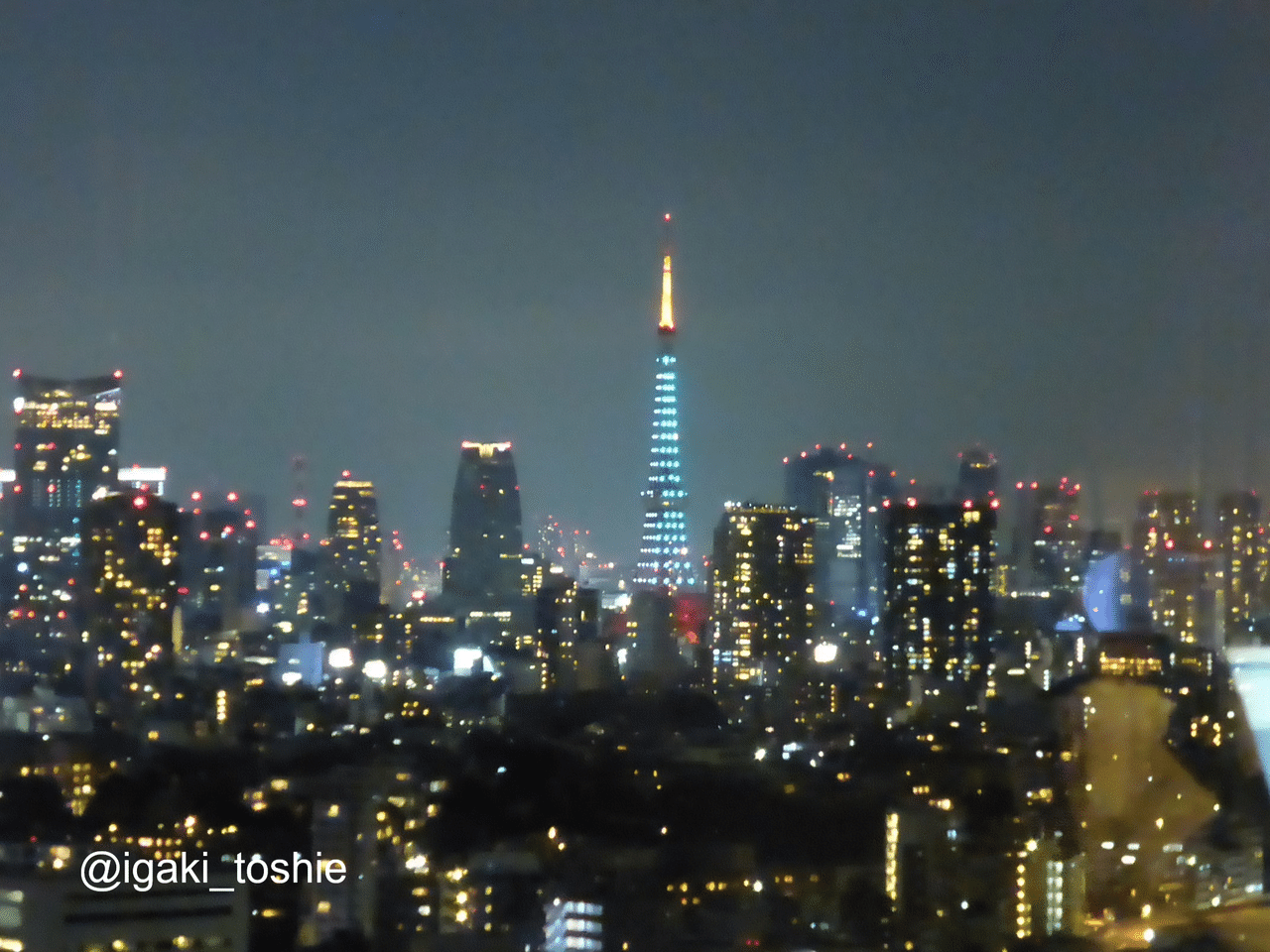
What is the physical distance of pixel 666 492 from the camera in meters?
17.4

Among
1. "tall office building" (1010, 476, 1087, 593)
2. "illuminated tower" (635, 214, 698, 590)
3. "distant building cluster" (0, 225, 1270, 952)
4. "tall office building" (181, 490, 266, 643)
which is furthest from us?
"tall office building" (181, 490, 266, 643)

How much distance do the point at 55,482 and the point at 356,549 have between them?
9.38ft

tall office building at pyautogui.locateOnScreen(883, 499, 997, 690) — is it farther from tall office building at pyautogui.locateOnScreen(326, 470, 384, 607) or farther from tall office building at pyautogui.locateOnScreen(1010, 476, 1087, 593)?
tall office building at pyautogui.locateOnScreen(326, 470, 384, 607)

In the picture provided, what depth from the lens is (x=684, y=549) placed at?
15.1 metres

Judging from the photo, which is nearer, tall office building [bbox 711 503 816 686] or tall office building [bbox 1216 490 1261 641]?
tall office building [bbox 1216 490 1261 641]

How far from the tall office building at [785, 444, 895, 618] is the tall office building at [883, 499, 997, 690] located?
18 cm

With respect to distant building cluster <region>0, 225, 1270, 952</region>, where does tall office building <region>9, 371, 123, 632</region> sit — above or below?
above

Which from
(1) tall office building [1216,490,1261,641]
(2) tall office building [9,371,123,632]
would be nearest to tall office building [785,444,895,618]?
(1) tall office building [1216,490,1261,641]

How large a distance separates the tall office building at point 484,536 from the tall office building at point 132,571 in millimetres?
2475

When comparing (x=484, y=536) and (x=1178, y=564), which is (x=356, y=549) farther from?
(x=1178, y=564)

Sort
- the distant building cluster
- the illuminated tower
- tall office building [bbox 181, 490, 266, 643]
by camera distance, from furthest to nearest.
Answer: tall office building [bbox 181, 490, 266, 643], the illuminated tower, the distant building cluster

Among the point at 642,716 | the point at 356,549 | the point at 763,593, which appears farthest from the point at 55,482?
the point at 642,716

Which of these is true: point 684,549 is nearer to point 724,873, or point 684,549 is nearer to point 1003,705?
point 1003,705

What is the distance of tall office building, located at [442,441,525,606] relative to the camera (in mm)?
13914
